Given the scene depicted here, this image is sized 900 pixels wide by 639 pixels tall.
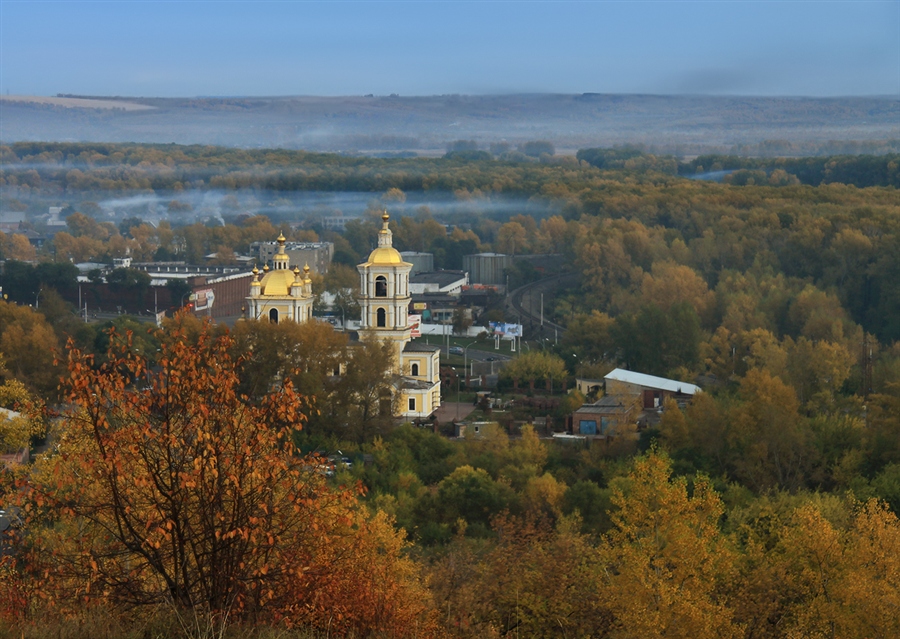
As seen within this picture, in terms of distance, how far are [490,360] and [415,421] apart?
862 centimetres

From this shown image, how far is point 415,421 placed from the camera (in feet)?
96.3

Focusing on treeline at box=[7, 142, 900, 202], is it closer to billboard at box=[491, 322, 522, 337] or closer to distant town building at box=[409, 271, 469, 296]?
distant town building at box=[409, 271, 469, 296]

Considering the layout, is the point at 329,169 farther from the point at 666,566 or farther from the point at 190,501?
the point at 190,501


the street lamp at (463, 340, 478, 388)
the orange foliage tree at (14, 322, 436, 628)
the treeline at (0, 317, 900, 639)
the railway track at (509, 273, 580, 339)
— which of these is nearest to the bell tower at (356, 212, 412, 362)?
the street lamp at (463, 340, 478, 388)

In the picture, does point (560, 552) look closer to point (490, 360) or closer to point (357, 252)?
point (490, 360)

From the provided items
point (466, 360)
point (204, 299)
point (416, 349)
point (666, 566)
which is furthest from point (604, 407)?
point (204, 299)

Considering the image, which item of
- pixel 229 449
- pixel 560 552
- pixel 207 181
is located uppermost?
pixel 229 449

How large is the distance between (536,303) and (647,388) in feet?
63.7

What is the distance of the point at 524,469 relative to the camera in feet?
75.5

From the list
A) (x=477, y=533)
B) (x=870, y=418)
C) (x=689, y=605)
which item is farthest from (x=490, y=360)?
(x=689, y=605)

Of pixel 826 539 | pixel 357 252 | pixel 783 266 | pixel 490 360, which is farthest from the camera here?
pixel 357 252

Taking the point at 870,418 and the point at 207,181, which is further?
the point at 207,181

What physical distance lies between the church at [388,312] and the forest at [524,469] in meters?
1.36

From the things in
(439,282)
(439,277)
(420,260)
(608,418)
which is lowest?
(420,260)
